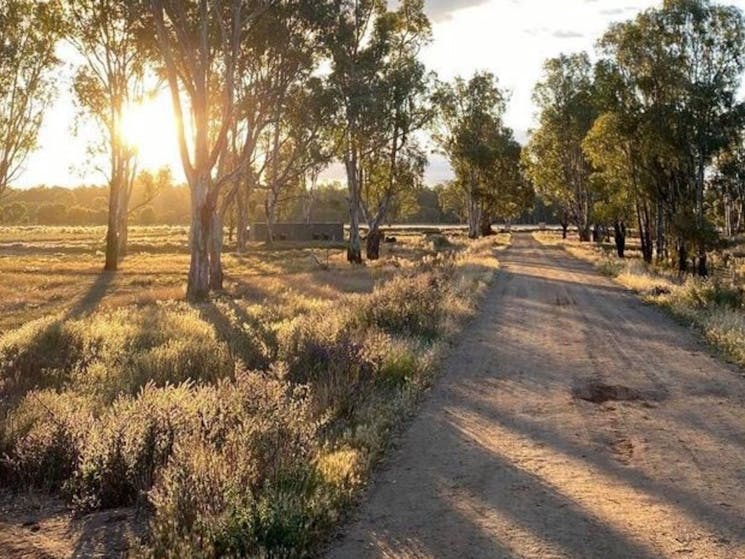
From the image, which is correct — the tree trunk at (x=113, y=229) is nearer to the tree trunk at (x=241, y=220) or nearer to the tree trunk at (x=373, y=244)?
the tree trunk at (x=241, y=220)

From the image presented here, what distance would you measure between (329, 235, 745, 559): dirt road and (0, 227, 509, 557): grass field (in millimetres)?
492

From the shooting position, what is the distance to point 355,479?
5.97 metres

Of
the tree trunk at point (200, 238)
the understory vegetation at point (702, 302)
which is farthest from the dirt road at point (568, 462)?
the tree trunk at point (200, 238)

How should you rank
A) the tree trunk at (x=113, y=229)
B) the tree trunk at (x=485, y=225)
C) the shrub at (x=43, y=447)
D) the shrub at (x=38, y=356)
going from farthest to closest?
the tree trunk at (x=485, y=225), the tree trunk at (x=113, y=229), the shrub at (x=38, y=356), the shrub at (x=43, y=447)

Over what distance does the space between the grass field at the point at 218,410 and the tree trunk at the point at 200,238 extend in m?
3.03

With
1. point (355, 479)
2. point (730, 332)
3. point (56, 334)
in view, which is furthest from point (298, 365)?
point (730, 332)

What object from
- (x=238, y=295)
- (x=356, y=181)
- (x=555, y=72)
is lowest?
(x=238, y=295)

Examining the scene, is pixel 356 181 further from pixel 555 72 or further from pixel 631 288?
pixel 555 72

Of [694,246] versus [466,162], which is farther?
[466,162]

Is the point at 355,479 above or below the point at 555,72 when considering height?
below

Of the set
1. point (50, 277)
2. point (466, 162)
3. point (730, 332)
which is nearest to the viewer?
point (730, 332)

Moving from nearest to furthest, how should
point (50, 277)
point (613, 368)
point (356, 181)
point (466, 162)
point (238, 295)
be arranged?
1. point (613, 368)
2. point (238, 295)
3. point (50, 277)
4. point (356, 181)
5. point (466, 162)

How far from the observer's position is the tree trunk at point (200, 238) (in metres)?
22.0

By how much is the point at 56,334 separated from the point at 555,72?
2318 inches
